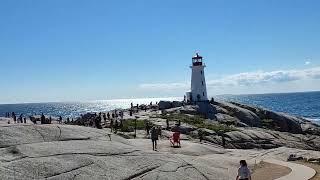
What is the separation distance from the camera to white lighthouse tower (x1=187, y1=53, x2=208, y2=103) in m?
86.2

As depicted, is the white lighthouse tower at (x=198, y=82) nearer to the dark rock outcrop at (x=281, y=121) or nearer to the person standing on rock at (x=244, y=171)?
the dark rock outcrop at (x=281, y=121)

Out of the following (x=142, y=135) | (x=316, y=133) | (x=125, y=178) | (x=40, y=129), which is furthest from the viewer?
(x=316, y=133)

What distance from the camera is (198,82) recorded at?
8631 centimetres

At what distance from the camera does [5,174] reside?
66.5ft

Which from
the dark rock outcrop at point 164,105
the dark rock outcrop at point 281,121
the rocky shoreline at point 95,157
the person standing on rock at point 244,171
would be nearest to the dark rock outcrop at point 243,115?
the dark rock outcrop at point 281,121

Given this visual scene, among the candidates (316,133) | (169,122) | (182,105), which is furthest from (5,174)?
(316,133)

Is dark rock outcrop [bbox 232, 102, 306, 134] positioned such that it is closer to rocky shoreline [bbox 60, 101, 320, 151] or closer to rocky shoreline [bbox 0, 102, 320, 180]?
rocky shoreline [bbox 60, 101, 320, 151]

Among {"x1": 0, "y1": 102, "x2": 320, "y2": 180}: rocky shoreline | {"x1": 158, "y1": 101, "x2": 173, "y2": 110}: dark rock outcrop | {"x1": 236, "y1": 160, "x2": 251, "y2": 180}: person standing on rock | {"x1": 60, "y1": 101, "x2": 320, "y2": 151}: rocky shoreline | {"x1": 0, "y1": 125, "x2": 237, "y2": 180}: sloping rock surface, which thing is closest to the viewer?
{"x1": 0, "y1": 125, "x2": 237, "y2": 180}: sloping rock surface

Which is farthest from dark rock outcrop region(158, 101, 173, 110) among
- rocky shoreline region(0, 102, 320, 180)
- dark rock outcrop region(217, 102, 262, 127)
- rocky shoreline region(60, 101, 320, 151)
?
rocky shoreline region(0, 102, 320, 180)

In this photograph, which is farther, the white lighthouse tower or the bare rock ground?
the white lighthouse tower

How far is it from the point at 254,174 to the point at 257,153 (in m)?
12.0

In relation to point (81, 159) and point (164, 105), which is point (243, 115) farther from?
point (81, 159)

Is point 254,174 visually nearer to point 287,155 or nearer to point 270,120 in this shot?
point 287,155

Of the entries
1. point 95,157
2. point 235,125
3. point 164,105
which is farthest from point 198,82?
point 95,157
